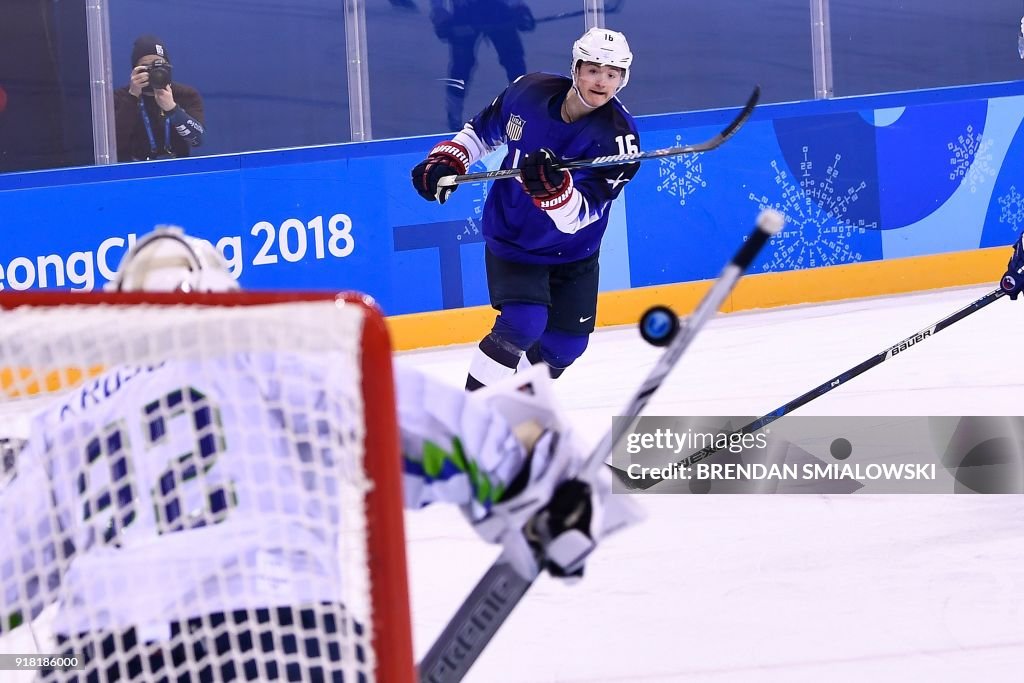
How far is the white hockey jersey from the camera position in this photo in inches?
43.5

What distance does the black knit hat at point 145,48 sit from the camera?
5320mm

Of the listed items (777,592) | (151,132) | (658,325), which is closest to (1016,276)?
(777,592)

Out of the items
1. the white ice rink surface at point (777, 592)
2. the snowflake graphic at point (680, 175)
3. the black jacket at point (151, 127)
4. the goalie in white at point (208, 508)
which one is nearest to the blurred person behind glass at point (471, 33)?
the snowflake graphic at point (680, 175)

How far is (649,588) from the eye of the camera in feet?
7.64

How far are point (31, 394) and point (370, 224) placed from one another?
13.7 ft

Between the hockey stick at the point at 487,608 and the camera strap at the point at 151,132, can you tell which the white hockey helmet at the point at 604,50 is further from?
the camera strap at the point at 151,132

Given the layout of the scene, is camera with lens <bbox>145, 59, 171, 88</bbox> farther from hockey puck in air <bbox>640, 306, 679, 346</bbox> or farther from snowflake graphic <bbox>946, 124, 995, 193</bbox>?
hockey puck in air <bbox>640, 306, 679, 346</bbox>

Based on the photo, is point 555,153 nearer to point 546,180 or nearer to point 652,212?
point 546,180

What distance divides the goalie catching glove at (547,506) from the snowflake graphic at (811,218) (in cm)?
466

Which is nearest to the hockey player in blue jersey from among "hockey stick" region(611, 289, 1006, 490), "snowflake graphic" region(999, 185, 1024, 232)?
"hockey stick" region(611, 289, 1006, 490)

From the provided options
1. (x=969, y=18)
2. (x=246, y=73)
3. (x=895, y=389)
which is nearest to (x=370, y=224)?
(x=246, y=73)

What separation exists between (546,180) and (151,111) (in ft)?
8.82

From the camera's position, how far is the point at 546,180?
3.21 meters

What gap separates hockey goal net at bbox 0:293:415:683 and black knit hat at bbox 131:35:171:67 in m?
4.45
